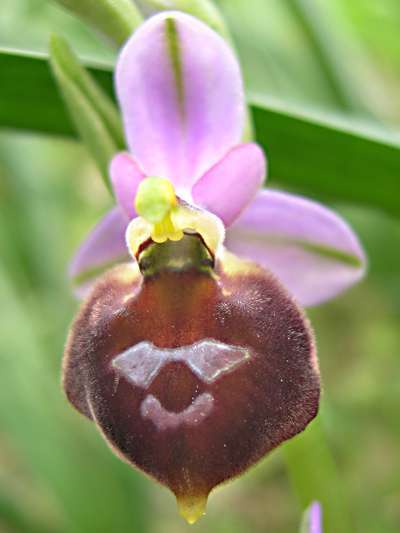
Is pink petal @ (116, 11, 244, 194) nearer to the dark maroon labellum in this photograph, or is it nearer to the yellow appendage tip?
the dark maroon labellum

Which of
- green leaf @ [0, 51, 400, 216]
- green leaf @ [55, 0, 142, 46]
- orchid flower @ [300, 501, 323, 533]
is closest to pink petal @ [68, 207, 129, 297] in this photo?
green leaf @ [0, 51, 400, 216]

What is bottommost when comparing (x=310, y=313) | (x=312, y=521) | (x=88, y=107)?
(x=310, y=313)

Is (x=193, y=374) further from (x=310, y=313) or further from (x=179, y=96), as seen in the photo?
(x=310, y=313)

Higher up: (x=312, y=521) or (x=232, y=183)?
(x=232, y=183)

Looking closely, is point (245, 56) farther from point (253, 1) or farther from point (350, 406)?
point (253, 1)

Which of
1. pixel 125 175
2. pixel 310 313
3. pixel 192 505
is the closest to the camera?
pixel 192 505

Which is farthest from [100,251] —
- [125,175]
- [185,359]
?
[185,359]

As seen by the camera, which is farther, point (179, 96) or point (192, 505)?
point (179, 96)
